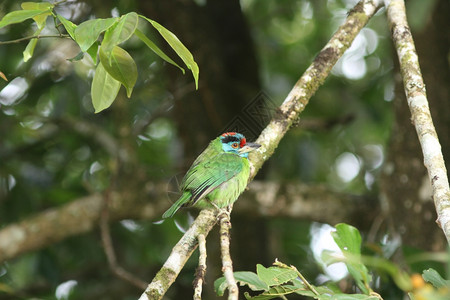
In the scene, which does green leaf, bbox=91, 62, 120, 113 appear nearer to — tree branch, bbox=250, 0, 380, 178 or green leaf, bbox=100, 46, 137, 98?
green leaf, bbox=100, 46, 137, 98

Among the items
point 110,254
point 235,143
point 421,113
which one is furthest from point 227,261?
point 110,254

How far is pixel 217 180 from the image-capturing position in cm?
331

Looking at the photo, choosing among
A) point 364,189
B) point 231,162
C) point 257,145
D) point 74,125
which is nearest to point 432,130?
point 257,145

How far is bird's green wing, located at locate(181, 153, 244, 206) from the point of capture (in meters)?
3.24

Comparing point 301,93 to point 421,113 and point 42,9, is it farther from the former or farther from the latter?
point 42,9

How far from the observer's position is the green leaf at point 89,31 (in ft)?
6.37

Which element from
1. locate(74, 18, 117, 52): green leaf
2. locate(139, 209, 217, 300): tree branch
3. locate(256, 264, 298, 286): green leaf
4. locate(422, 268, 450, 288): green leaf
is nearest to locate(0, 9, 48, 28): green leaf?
locate(74, 18, 117, 52): green leaf

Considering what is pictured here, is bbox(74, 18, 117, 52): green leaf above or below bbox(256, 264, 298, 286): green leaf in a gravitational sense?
above

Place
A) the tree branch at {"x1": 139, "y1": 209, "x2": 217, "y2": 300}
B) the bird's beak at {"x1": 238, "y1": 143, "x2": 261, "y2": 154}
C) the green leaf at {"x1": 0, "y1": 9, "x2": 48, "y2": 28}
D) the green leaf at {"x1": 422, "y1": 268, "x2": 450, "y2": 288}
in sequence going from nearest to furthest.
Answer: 1. the green leaf at {"x1": 0, "y1": 9, "x2": 48, "y2": 28}
2. the tree branch at {"x1": 139, "y1": 209, "x2": 217, "y2": 300}
3. the green leaf at {"x1": 422, "y1": 268, "x2": 450, "y2": 288}
4. the bird's beak at {"x1": 238, "y1": 143, "x2": 261, "y2": 154}

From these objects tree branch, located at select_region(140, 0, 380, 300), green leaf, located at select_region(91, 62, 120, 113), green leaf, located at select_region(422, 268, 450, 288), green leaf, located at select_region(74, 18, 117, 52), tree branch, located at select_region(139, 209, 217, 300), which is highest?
tree branch, located at select_region(140, 0, 380, 300)

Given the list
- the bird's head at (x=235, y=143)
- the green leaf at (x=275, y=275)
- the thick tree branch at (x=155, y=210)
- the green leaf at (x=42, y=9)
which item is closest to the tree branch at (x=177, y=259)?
the green leaf at (x=275, y=275)

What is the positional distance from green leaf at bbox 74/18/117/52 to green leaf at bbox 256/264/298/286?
1014mm

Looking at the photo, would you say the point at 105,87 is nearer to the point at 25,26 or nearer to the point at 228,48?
the point at 25,26

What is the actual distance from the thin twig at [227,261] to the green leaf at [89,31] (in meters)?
0.84
